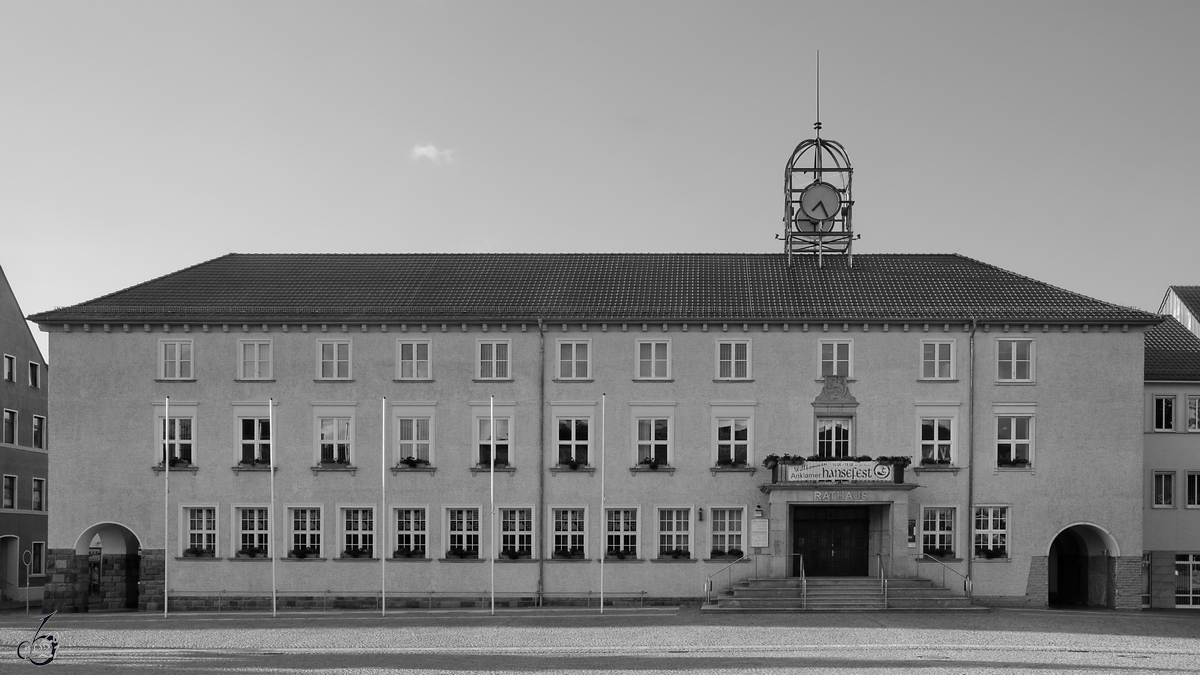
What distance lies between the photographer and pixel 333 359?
160 feet

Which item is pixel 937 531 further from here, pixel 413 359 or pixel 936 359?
pixel 413 359

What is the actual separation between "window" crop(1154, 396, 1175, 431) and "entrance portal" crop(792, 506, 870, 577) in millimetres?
12716

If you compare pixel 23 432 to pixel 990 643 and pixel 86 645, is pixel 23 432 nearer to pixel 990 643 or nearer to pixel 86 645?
pixel 86 645

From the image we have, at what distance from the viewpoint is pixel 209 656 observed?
32500 mm

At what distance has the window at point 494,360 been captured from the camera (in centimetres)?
4841

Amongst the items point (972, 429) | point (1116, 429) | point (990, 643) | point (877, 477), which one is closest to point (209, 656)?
point (990, 643)

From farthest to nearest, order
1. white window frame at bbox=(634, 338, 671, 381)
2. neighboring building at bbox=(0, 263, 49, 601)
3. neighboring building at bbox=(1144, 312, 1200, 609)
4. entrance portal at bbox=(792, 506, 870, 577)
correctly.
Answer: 1. neighboring building at bbox=(0, 263, 49, 601)
2. neighboring building at bbox=(1144, 312, 1200, 609)
3. white window frame at bbox=(634, 338, 671, 381)
4. entrance portal at bbox=(792, 506, 870, 577)

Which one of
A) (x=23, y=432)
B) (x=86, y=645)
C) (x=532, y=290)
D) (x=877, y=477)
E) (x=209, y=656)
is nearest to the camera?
(x=209, y=656)

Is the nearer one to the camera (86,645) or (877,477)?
(86,645)

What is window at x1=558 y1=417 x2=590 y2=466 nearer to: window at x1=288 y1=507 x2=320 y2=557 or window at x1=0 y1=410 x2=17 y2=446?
window at x1=288 y1=507 x2=320 y2=557

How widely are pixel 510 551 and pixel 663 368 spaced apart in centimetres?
858

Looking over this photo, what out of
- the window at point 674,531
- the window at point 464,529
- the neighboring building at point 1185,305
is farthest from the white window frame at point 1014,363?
the window at point 464,529

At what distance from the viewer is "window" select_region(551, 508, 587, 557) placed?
47.7m

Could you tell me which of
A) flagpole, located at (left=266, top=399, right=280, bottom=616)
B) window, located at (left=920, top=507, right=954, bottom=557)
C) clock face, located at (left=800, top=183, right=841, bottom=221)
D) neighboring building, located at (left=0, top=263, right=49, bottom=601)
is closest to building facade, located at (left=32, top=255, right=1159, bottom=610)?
window, located at (left=920, top=507, right=954, bottom=557)
